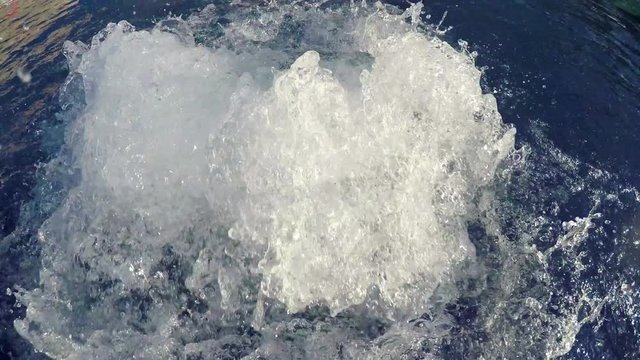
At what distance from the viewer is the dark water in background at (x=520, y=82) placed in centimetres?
334

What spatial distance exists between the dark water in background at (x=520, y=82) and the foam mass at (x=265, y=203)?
1.27 feet

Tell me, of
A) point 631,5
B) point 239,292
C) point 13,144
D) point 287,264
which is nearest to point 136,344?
point 239,292

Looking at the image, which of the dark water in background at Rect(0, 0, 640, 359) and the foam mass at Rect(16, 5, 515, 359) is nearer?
the foam mass at Rect(16, 5, 515, 359)

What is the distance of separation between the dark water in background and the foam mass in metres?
0.39

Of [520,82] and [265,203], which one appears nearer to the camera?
Answer: [265,203]

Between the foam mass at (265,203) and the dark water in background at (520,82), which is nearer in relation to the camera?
the foam mass at (265,203)

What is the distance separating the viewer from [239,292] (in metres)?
2.97

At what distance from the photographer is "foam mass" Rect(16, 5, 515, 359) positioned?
9.54ft

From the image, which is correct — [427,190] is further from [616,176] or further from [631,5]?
[631,5]

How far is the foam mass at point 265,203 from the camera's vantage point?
2.91 m

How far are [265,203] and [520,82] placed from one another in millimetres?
2176

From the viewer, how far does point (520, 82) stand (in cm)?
409

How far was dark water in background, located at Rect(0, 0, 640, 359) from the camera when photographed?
3.34 m

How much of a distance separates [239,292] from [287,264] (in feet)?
1.02
